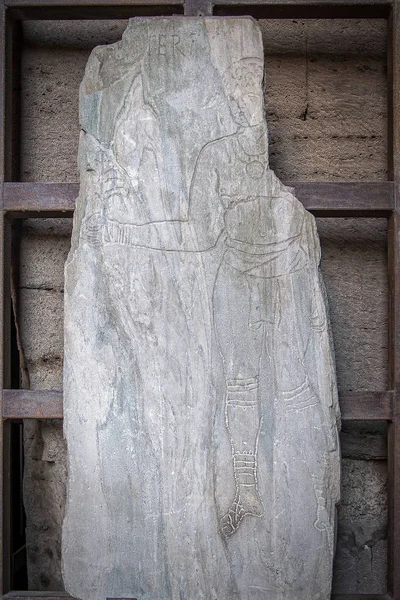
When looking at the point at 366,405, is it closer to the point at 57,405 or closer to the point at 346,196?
the point at 346,196

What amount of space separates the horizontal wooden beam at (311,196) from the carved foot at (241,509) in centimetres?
91

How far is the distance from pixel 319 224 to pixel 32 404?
3.97ft

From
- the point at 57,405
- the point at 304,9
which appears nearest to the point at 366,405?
the point at 57,405

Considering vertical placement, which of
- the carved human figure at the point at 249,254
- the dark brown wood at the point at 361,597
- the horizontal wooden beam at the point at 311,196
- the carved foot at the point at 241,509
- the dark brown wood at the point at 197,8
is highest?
the dark brown wood at the point at 197,8

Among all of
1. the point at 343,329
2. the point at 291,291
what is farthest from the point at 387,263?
the point at 291,291

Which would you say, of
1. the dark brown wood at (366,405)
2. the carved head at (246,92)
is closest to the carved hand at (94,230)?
the carved head at (246,92)

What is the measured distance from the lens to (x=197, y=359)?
225 centimetres

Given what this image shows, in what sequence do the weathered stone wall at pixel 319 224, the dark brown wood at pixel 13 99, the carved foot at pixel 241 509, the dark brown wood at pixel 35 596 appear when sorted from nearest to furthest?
1. the carved foot at pixel 241 509
2. the dark brown wood at pixel 35 596
3. the dark brown wood at pixel 13 99
4. the weathered stone wall at pixel 319 224

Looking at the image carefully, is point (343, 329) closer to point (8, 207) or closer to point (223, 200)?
point (223, 200)

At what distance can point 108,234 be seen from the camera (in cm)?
226

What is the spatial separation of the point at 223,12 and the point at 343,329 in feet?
3.86

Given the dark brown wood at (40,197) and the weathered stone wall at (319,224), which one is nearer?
the dark brown wood at (40,197)

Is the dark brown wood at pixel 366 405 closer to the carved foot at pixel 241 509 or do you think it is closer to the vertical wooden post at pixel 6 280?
the carved foot at pixel 241 509

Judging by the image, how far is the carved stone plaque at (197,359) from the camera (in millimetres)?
2219
